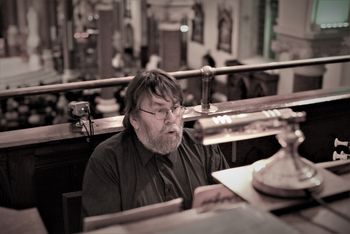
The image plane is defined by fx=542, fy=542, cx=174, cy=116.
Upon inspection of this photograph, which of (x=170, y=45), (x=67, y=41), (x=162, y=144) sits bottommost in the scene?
(x=67, y=41)

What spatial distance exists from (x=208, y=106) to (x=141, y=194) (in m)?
1.10

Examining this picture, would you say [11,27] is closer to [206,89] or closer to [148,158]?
[206,89]

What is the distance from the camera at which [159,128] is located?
2283mm

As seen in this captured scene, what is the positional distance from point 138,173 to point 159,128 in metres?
0.21

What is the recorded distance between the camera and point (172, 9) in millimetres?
11609

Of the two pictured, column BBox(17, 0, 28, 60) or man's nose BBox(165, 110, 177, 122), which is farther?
column BBox(17, 0, 28, 60)

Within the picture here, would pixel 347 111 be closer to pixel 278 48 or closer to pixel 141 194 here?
pixel 141 194

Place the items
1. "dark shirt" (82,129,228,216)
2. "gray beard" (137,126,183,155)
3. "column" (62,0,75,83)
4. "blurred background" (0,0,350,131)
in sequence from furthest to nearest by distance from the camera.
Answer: "column" (62,0,75,83)
"blurred background" (0,0,350,131)
"gray beard" (137,126,183,155)
"dark shirt" (82,129,228,216)

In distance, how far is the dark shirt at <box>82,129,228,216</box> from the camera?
218cm

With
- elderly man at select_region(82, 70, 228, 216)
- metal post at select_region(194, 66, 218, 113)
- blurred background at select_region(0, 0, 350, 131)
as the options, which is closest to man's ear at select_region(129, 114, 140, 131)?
elderly man at select_region(82, 70, 228, 216)

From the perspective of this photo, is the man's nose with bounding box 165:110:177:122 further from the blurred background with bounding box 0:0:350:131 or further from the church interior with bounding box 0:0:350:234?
the blurred background with bounding box 0:0:350:131

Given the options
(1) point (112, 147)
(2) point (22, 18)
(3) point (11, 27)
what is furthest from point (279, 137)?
(2) point (22, 18)

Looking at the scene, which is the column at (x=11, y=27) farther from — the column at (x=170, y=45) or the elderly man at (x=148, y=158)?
the elderly man at (x=148, y=158)

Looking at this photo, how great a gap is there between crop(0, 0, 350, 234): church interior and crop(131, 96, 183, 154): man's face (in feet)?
0.54
